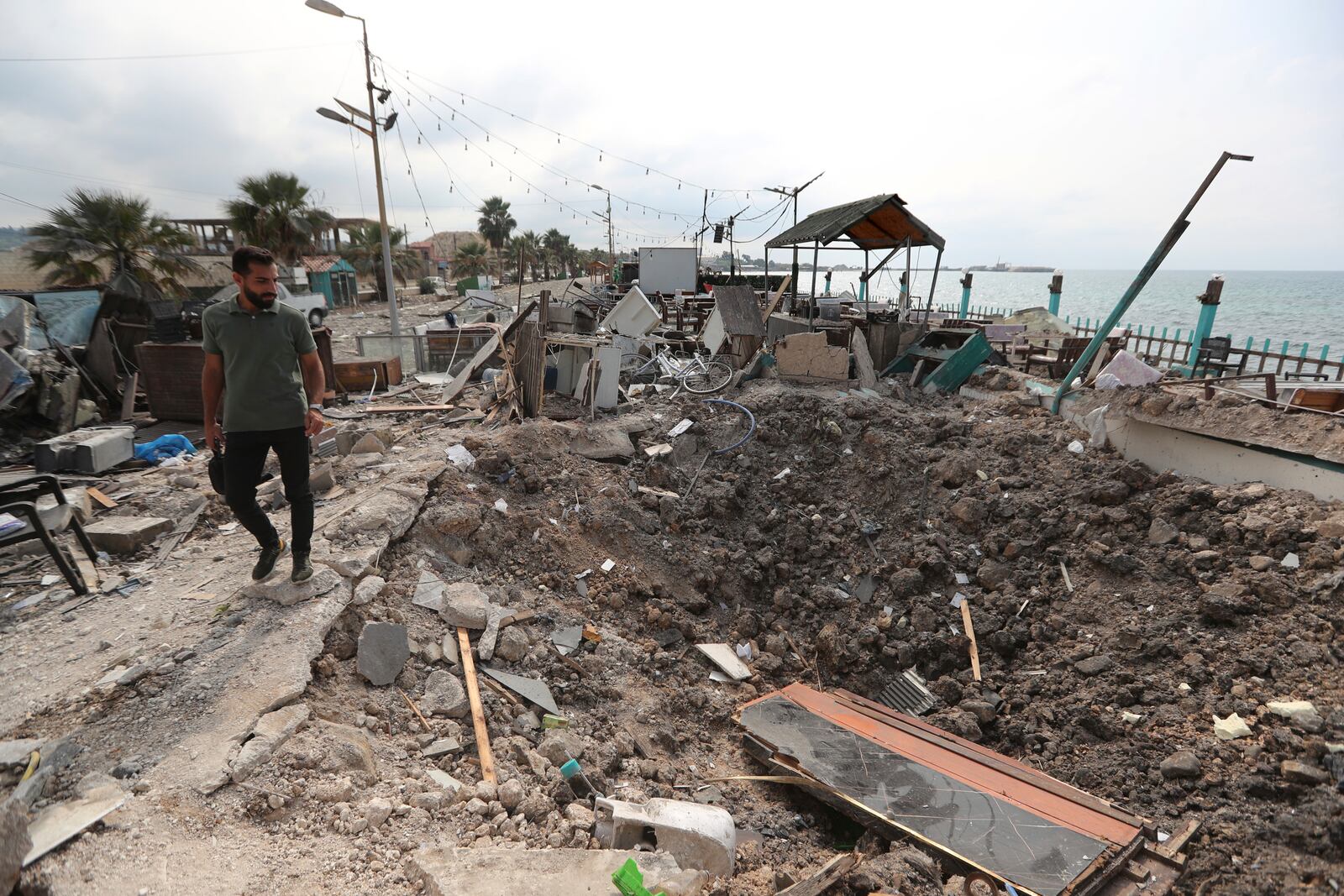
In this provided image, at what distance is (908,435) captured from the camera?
7801 mm

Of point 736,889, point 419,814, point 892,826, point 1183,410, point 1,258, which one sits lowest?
point 892,826

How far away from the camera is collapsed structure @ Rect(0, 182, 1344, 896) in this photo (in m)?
2.52

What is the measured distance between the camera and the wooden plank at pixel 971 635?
5355 millimetres

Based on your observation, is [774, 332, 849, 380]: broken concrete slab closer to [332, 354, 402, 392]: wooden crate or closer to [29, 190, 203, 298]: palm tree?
[332, 354, 402, 392]: wooden crate

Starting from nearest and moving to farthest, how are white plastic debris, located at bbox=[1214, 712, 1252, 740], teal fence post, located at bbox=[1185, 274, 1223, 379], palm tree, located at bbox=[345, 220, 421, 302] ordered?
white plastic debris, located at bbox=[1214, 712, 1252, 740] → teal fence post, located at bbox=[1185, 274, 1223, 379] → palm tree, located at bbox=[345, 220, 421, 302]

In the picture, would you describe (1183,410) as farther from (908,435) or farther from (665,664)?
(665,664)

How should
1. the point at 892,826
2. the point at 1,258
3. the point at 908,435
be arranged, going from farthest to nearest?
the point at 1,258 → the point at 908,435 → the point at 892,826

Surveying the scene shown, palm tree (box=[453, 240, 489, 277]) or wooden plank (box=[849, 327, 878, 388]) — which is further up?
palm tree (box=[453, 240, 489, 277])

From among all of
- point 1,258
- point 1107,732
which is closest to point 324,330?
point 1107,732

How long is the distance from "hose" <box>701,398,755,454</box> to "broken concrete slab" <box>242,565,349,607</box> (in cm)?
486

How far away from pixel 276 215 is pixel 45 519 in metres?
23.1

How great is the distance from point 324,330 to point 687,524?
745 cm

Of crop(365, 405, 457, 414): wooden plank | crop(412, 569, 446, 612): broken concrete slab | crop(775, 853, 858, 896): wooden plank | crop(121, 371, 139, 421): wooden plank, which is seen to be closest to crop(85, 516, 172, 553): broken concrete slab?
crop(412, 569, 446, 612): broken concrete slab

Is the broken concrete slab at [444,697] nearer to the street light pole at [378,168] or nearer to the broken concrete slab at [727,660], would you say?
the broken concrete slab at [727,660]
